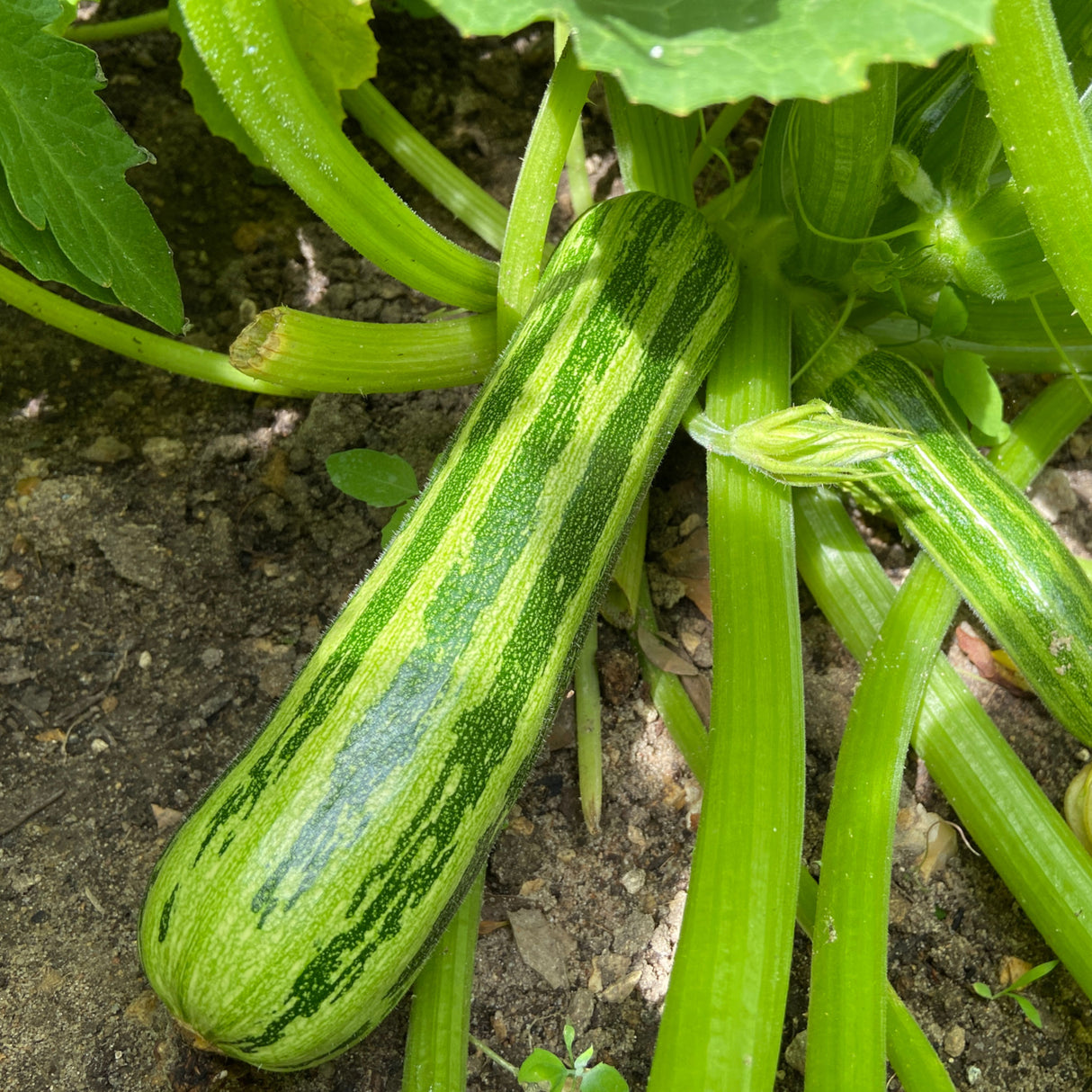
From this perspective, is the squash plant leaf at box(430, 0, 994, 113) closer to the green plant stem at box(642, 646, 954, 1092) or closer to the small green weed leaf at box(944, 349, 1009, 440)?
the small green weed leaf at box(944, 349, 1009, 440)

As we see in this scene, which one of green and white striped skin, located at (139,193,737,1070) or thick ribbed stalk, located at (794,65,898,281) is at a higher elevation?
thick ribbed stalk, located at (794,65,898,281)

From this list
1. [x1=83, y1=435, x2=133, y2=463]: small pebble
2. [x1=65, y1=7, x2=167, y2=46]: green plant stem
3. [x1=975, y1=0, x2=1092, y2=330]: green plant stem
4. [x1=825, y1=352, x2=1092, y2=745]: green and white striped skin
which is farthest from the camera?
[x1=65, y1=7, x2=167, y2=46]: green plant stem

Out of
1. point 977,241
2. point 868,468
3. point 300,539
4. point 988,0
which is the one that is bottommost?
point 300,539

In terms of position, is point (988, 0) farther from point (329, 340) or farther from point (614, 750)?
point (614, 750)

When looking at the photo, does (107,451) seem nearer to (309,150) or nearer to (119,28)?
(309,150)

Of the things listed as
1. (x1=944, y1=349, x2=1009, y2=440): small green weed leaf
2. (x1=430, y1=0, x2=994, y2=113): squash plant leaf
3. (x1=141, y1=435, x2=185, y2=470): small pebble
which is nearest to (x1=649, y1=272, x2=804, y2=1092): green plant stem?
(x1=944, y1=349, x2=1009, y2=440): small green weed leaf

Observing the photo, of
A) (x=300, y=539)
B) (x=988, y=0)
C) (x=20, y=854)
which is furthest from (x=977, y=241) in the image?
(x=20, y=854)
